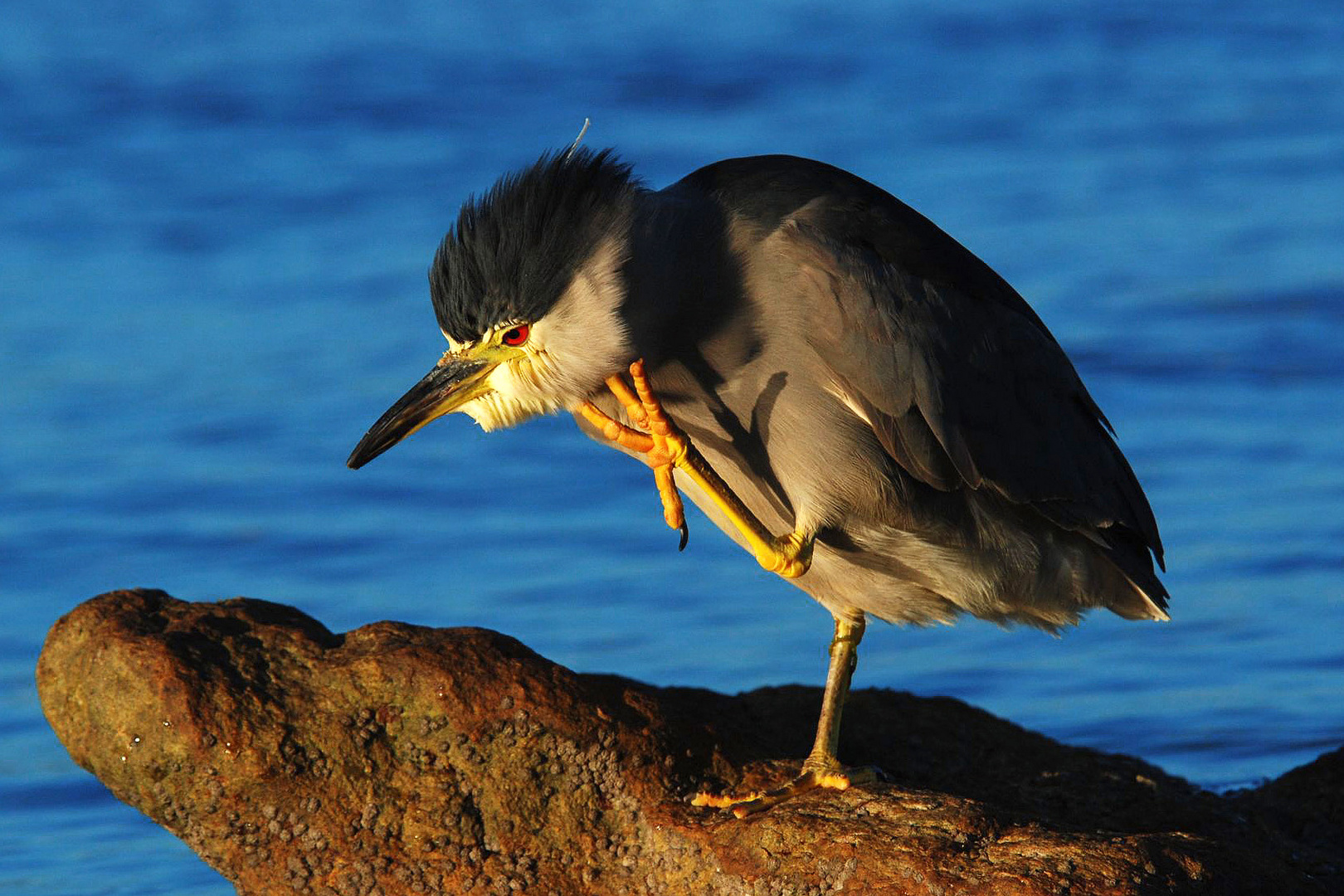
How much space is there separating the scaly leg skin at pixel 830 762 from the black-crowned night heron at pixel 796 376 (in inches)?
0.4

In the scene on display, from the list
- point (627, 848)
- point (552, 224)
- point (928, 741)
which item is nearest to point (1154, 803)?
point (928, 741)

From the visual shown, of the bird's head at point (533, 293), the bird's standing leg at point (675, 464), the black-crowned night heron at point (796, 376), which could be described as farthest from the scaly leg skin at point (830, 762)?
the bird's head at point (533, 293)

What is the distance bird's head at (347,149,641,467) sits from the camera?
199 inches

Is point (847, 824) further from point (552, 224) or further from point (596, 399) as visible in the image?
point (552, 224)

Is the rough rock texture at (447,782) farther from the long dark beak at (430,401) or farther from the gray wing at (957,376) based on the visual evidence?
the gray wing at (957,376)

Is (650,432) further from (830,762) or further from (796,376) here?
(830,762)

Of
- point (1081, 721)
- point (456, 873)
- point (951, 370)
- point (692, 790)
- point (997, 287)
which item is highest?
point (997, 287)

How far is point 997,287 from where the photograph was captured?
5.94m

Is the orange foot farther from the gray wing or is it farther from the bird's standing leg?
the gray wing

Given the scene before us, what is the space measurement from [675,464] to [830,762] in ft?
3.33

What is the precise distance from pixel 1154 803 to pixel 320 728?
9.10 ft

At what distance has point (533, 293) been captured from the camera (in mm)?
5055

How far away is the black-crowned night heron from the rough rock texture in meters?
0.32

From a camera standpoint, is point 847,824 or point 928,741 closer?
point 847,824
